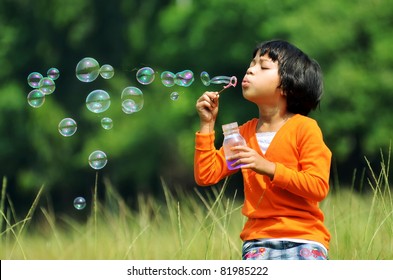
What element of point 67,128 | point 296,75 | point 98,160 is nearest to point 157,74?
point 67,128

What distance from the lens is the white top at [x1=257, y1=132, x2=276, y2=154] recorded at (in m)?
3.39

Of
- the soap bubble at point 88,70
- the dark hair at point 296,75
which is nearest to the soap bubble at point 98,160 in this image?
the soap bubble at point 88,70

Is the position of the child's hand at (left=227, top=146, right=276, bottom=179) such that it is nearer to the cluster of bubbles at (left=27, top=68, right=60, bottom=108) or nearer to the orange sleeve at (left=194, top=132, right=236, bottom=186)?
the orange sleeve at (left=194, top=132, right=236, bottom=186)

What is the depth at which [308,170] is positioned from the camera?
3.25 metres

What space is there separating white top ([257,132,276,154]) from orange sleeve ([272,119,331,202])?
106 millimetres

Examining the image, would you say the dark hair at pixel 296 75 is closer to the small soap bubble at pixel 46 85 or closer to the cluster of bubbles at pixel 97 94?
the cluster of bubbles at pixel 97 94

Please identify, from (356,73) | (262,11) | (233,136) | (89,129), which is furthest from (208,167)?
(89,129)

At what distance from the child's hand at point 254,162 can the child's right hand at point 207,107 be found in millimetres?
298

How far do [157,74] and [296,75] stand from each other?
18.0 meters

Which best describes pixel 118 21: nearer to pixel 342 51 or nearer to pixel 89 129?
pixel 89 129

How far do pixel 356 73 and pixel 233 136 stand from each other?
1350cm

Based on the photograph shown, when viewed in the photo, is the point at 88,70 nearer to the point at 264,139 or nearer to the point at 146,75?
the point at 146,75
